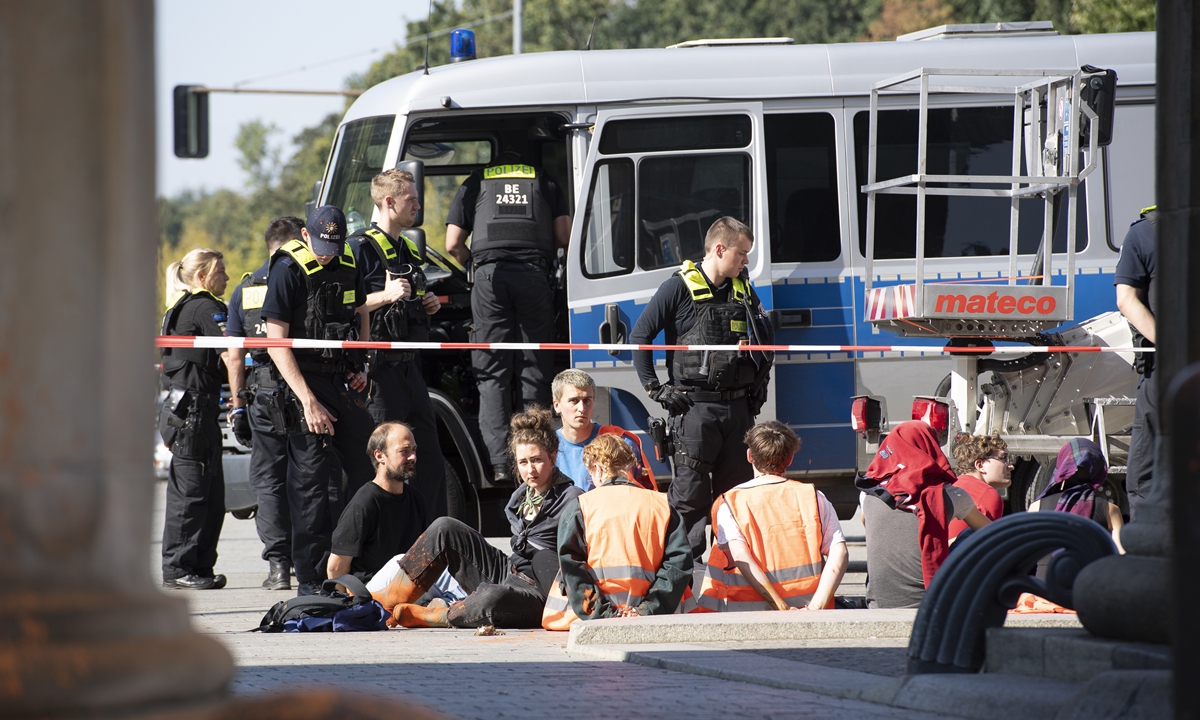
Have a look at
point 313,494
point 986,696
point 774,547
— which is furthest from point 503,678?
point 313,494

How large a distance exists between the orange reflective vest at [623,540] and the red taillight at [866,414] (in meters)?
2.47

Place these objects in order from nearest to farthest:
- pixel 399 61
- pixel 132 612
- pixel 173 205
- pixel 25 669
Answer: pixel 25 669
pixel 132 612
pixel 399 61
pixel 173 205

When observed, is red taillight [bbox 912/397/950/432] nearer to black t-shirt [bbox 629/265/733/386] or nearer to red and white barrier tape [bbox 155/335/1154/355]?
red and white barrier tape [bbox 155/335/1154/355]

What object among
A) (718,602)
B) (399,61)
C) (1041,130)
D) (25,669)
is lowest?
(718,602)

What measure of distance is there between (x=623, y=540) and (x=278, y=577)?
3119 millimetres

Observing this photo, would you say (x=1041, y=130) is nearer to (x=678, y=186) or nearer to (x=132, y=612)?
(x=678, y=186)

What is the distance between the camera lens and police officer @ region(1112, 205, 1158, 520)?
622 centimetres

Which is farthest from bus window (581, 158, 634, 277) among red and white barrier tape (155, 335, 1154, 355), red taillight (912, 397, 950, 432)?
red taillight (912, 397, 950, 432)

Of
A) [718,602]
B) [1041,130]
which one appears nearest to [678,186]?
[1041,130]

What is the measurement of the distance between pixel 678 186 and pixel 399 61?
36.8 meters

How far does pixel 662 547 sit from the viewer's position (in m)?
6.14

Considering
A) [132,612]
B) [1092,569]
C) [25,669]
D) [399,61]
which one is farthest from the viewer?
[399,61]

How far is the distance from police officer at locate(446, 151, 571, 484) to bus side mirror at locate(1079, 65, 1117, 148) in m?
3.12

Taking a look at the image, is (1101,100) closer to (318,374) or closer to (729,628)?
(729,628)
